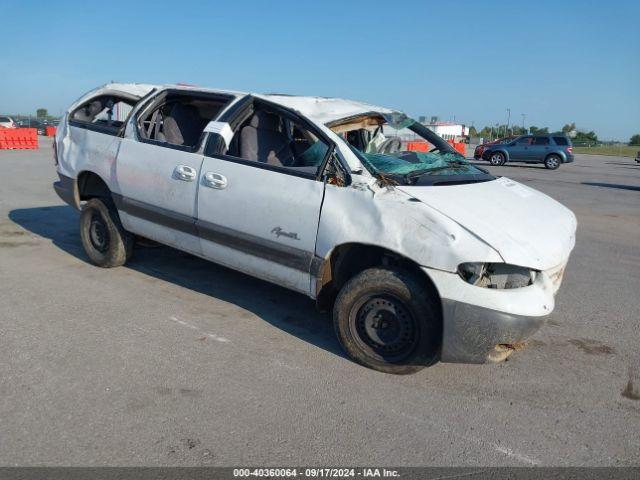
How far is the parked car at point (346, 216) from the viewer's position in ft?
10.9

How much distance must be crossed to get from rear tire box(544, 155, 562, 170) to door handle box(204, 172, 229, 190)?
2445 cm

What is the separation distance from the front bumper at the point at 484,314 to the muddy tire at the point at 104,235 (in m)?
3.34

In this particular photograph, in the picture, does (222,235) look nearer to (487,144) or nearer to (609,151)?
(487,144)

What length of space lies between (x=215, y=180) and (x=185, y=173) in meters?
0.36

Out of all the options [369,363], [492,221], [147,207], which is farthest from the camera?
[147,207]

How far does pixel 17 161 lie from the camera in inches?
671

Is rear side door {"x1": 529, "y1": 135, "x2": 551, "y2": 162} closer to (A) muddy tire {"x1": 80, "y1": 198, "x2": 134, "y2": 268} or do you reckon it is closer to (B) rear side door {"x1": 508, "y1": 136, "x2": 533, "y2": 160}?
(B) rear side door {"x1": 508, "y1": 136, "x2": 533, "y2": 160}

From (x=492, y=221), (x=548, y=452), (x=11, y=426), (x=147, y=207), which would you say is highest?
(x=492, y=221)

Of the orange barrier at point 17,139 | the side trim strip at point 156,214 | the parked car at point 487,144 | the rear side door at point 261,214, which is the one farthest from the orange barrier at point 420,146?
the parked car at point 487,144

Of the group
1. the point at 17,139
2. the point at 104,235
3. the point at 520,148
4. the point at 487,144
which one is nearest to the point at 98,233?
the point at 104,235

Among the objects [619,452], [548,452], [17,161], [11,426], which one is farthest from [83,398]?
[17,161]

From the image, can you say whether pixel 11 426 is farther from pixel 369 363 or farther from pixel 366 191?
pixel 366 191

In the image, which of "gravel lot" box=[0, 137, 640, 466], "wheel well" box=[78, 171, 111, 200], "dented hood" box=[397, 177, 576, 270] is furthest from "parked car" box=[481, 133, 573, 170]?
"wheel well" box=[78, 171, 111, 200]

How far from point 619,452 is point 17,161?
59.3ft
